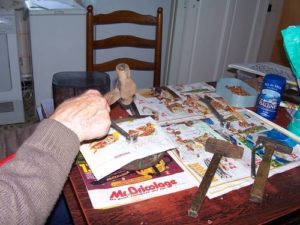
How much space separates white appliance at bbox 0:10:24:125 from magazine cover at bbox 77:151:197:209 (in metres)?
1.50

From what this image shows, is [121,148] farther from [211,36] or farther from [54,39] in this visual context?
[211,36]

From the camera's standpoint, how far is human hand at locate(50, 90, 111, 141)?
0.67m

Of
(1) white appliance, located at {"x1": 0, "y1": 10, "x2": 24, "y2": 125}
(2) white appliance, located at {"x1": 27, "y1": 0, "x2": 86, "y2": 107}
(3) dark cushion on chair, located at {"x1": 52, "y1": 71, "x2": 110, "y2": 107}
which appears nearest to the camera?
(3) dark cushion on chair, located at {"x1": 52, "y1": 71, "x2": 110, "y2": 107}

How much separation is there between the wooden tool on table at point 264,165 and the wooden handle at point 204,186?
0.11 metres

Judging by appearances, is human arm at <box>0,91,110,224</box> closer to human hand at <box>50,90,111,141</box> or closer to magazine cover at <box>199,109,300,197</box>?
human hand at <box>50,90,111,141</box>

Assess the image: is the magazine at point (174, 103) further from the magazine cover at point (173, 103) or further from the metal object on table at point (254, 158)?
the metal object on table at point (254, 158)

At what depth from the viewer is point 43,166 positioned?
577 mm

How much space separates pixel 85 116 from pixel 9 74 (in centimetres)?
165

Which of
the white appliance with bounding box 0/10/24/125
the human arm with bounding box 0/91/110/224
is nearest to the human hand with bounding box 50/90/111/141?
the human arm with bounding box 0/91/110/224

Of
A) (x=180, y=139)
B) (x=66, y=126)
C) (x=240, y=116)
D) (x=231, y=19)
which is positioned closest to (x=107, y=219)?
(x=66, y=126)

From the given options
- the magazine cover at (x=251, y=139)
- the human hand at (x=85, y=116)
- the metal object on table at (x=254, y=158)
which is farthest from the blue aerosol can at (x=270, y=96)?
the human hand at (x=85, y=116)

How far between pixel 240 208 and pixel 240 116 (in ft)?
1.61

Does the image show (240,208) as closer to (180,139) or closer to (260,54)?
(180,139)

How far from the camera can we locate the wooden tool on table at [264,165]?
2.41ft
